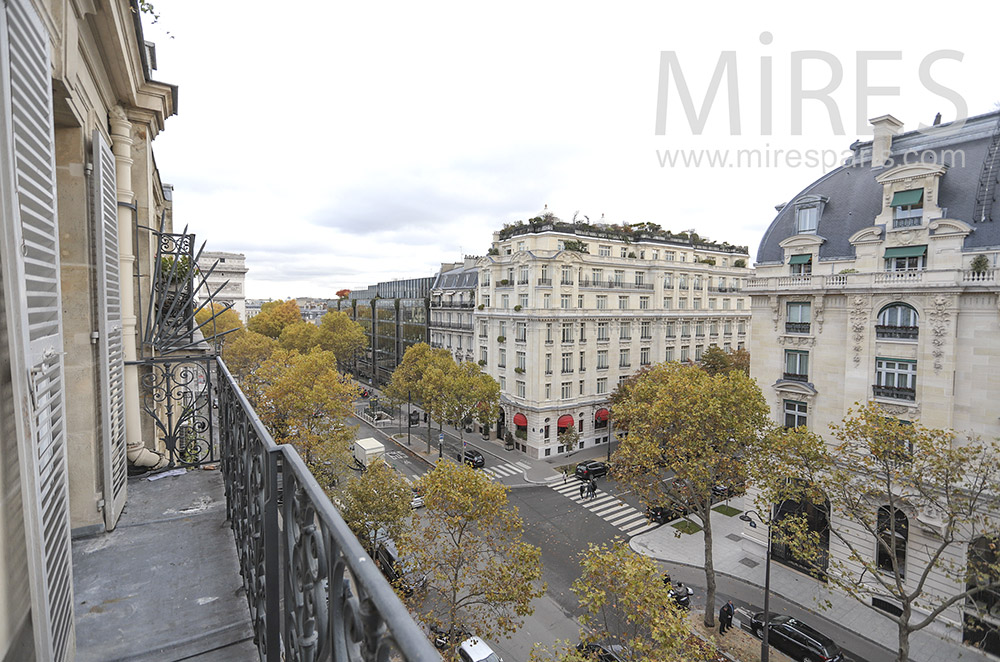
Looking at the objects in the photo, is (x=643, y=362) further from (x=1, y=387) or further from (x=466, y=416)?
(x=1, y=387)

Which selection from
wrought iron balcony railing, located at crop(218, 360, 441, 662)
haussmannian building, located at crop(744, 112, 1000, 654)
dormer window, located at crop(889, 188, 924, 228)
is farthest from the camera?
dormer window, located at crop(889, 188, 924, 228)

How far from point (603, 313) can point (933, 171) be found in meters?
22.0

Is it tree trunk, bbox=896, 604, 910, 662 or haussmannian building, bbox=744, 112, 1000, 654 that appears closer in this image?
tree trunk, bbox=896, 604, 910, 662

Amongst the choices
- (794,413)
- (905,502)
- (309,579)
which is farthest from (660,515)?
(309,579)

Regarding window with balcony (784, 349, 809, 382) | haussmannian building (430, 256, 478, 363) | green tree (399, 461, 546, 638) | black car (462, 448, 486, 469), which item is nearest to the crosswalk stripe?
black car (462, 448, 486, 469)

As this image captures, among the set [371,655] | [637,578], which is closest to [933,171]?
[637,578]

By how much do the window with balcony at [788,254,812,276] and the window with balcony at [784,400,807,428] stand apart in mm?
5536

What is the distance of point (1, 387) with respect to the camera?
7.59 ft

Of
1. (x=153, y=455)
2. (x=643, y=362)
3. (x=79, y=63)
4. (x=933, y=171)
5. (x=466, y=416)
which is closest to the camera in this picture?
(x=79, y=63)

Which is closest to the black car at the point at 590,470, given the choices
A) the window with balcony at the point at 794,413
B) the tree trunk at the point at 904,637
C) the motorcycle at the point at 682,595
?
the motorcycle at the point at 682,595

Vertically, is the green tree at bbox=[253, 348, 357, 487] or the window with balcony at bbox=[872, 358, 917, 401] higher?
the window with balcony at bbox=[872, 358, 917, 401]

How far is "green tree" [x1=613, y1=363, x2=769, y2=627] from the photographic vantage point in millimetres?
17047

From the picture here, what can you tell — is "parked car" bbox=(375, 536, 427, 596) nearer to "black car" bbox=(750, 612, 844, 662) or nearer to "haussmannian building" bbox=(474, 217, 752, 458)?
"black car" bbox=(750, 612, 844, 662)

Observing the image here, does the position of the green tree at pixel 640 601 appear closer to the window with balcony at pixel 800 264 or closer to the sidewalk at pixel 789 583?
the sidewalk at pixel 789 583
